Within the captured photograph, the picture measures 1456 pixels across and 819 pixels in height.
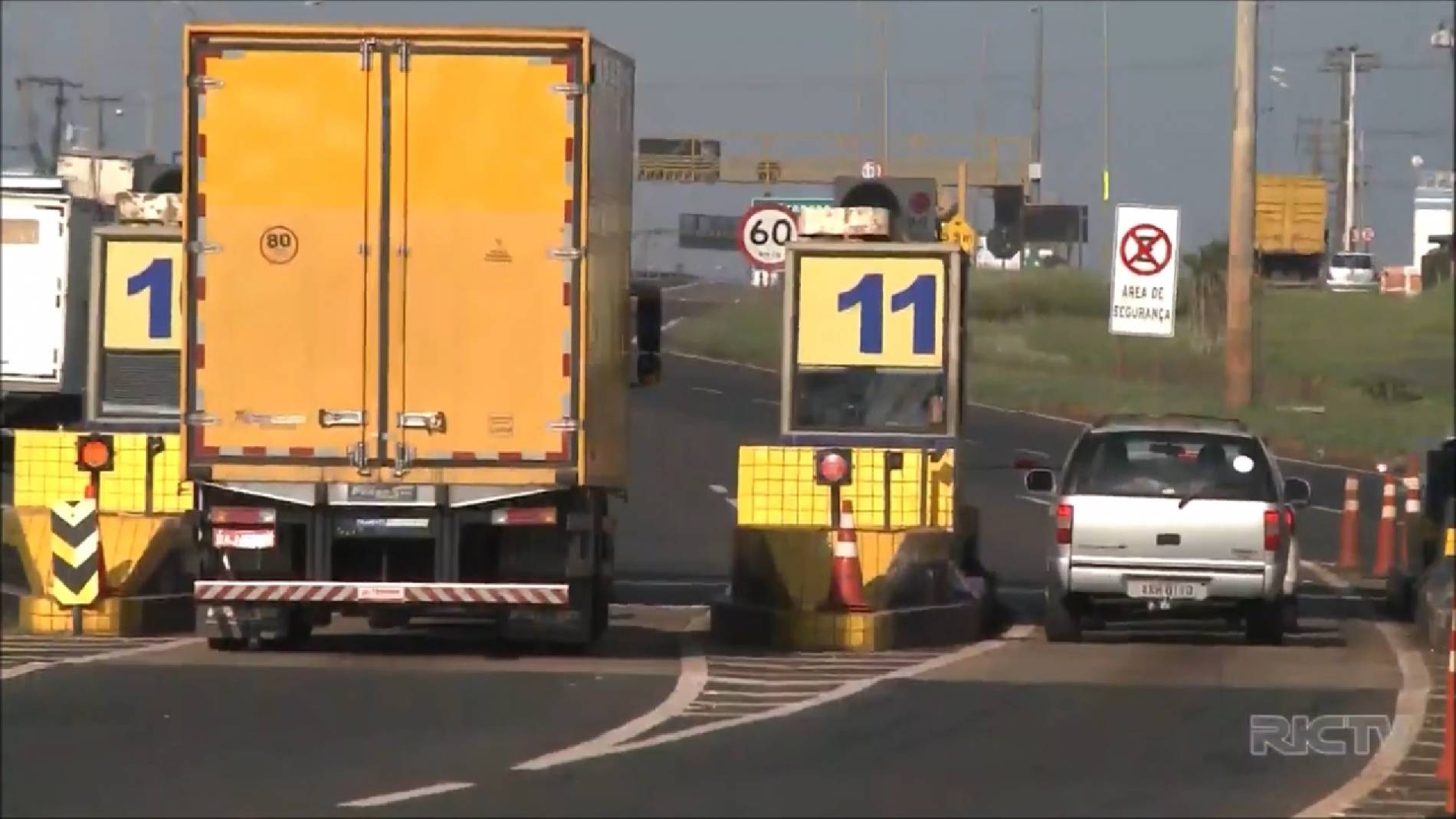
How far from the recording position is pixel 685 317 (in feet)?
292

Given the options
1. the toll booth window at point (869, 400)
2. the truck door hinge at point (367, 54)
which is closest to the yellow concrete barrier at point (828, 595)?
the toll booth window at point (869, 400)

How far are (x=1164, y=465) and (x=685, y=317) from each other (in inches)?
2699

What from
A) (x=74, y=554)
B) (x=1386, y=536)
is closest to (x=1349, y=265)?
(x=1386, y=536)

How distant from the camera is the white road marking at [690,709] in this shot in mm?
13703

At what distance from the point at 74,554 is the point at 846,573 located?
5.27m

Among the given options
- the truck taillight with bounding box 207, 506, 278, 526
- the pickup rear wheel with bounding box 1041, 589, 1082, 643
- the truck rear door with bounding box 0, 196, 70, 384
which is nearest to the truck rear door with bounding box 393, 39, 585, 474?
the truck taillight with bounding box 207, 506, 278, 526

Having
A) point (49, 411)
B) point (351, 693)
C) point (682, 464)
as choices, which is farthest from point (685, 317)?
point (351, 693)

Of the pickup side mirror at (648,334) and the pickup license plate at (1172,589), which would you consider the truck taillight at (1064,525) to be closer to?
the pickup license plate at (1172,589)

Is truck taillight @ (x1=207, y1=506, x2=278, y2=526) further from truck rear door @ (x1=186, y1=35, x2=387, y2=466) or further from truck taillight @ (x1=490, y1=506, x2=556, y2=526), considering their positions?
truck taillight @ (x1=490, y1=506, x2=556, y2=526)

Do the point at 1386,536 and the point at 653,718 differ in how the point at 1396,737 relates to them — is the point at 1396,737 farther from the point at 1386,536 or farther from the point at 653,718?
the point at 1386,536

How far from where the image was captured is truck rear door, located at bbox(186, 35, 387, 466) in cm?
1769

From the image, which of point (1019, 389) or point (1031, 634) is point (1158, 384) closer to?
point (1019, 389)

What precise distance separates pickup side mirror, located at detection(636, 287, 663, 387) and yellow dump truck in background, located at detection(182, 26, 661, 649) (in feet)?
6.58

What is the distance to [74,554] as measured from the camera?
1967 cm
